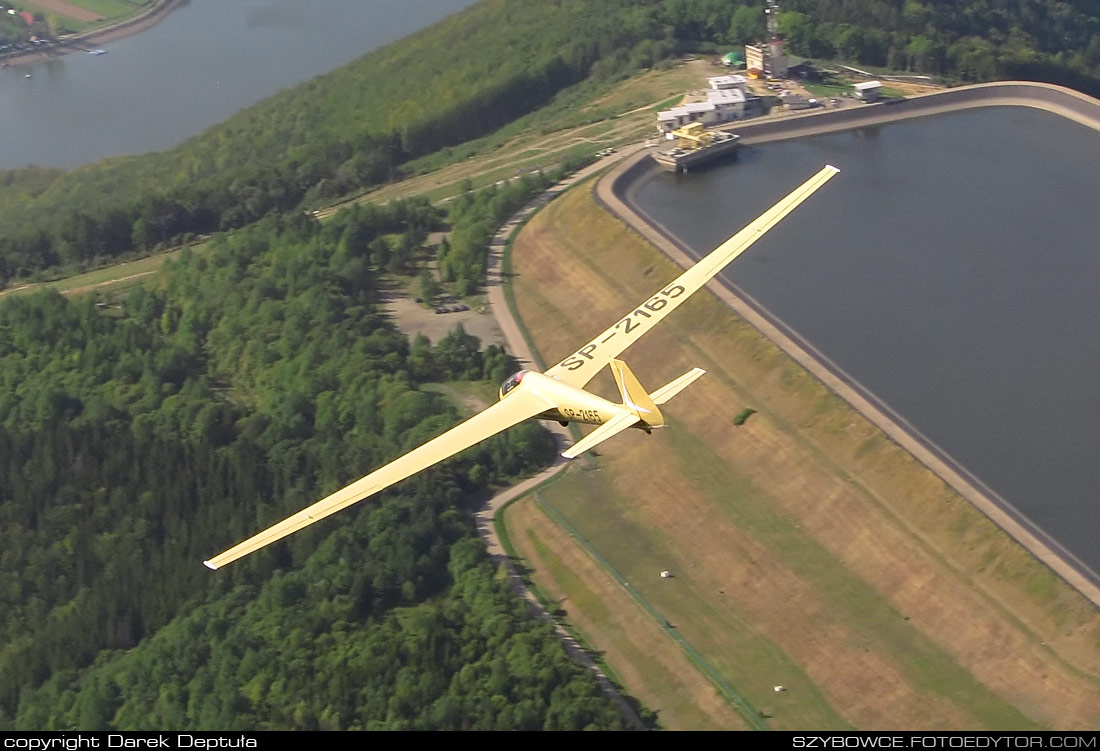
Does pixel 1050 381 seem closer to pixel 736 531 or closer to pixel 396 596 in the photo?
pixel 736 531

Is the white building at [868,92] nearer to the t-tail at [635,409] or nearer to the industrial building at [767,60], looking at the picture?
the industrial building at [767,60]

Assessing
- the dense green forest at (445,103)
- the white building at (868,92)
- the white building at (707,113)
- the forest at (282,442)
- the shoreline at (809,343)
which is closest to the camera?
the shoreline at (809,343)

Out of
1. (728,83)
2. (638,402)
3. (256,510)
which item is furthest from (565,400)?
(728,83)

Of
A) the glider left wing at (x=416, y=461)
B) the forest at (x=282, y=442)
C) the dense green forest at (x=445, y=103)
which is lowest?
the dense green forest at (x=445, y=103)

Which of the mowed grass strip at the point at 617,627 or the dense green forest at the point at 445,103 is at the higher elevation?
the mowed grass strip at the point at 617,627

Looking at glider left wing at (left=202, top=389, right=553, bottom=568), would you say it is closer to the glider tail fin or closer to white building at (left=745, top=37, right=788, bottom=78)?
the glider tail fin

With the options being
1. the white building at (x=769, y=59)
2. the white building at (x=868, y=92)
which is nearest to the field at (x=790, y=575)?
the white building at (x=868, y=92)

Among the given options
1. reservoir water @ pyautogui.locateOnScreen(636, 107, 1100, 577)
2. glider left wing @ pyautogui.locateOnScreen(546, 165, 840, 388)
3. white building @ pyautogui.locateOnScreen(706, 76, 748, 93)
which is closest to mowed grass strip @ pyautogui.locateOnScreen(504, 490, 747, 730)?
glider left wing @ pyautogui.locateOnScreen(546, 165, 840, 388)
